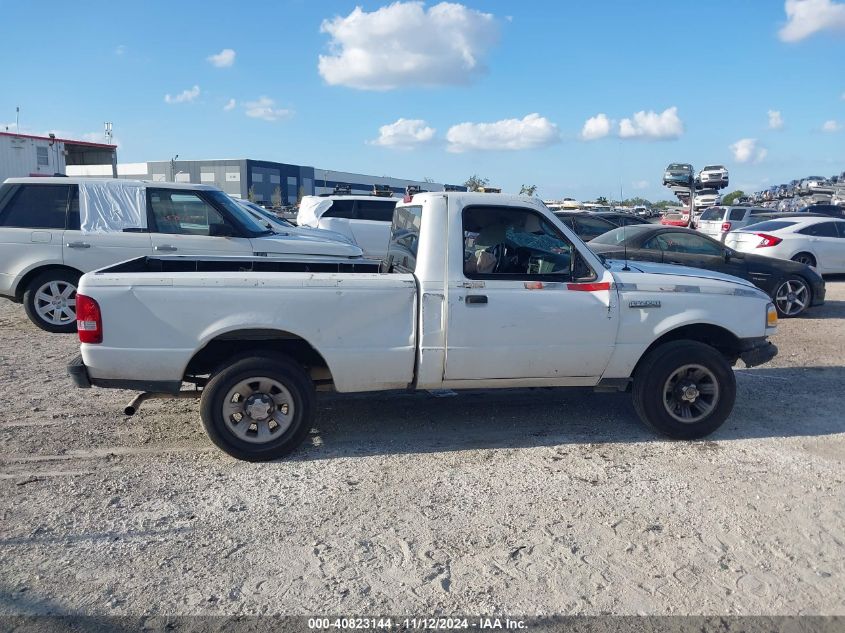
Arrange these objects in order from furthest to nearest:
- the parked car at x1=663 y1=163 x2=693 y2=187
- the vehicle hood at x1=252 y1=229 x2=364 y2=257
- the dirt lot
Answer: the parked car at x1=663 y1=163 x2=693 y2=187 → the vehicle hood at x1=252 y1=229 x2=364 y2=257 → the dirt lot

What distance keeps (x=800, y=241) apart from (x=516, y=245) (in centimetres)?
1120

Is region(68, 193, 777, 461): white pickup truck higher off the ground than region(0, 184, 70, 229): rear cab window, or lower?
lower

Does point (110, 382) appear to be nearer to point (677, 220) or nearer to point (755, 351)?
point (755, 351)

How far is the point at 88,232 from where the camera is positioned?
8734 mm

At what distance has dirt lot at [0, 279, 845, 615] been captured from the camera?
337cm

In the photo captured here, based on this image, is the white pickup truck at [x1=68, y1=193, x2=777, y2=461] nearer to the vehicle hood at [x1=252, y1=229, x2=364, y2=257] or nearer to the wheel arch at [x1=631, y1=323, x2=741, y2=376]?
the wheel arch at [x1=631, y1=323, x2=741, y2=376]

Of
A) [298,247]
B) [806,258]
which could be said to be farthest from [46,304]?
[806,258]

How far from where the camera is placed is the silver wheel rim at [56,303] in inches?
342

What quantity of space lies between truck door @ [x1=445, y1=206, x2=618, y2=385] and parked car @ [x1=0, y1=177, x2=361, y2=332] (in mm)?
4630

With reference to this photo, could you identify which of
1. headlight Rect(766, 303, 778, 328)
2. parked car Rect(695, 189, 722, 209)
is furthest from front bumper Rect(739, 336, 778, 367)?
parked car Rect(695, 189, 722, 209)

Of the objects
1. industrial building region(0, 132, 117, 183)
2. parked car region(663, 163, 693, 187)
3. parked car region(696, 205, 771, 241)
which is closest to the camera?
parked car region(696, 205, 771, 241)

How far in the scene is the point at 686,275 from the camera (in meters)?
5.60

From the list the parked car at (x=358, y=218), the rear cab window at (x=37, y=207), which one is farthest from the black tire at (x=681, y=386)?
the parked car at (x=358, y=218)

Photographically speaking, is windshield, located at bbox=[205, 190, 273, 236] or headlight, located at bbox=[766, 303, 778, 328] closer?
headlight, located at bbox=[766, 303, 778, 328]
